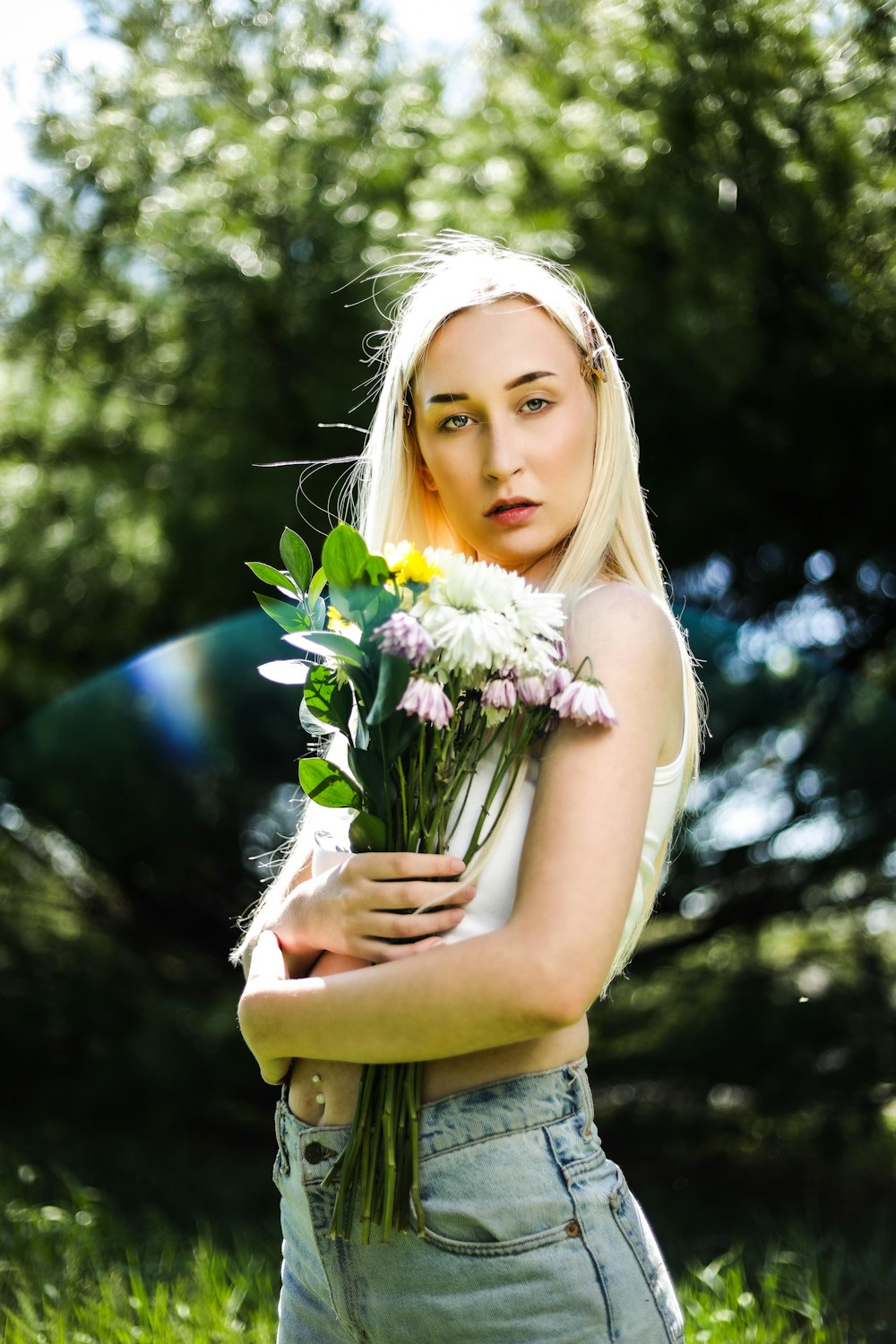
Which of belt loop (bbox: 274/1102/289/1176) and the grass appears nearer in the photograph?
belt loop (bbox: 274/1102/289/1176)

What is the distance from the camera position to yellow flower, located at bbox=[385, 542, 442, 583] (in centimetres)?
120

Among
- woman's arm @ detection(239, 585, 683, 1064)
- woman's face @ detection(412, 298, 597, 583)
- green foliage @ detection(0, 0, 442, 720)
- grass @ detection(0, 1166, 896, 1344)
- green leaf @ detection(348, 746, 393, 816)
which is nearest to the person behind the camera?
woman's arm @ detection(239, 585, 683, 1064)

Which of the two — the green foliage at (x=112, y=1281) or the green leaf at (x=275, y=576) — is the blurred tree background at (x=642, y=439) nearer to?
the green foliage at (x=112, y=1281)

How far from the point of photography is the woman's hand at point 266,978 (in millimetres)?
1286

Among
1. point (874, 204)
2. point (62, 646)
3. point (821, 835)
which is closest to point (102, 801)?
point (62, 646)

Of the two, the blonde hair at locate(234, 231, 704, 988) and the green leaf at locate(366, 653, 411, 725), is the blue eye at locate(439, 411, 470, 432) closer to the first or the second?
the blonde hair at locate(234, 231, 704, 988)

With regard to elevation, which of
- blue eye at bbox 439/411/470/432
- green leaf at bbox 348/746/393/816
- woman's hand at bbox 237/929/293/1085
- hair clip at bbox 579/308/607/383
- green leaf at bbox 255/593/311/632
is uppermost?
hair clip at bbox 579/308/607/383

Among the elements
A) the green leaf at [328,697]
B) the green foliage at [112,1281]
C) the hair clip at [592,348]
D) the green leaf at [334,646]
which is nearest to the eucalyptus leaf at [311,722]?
the green leaf at [328,697]

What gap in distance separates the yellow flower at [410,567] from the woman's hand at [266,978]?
1.45 feet

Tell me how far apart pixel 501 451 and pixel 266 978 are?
627 millimetres

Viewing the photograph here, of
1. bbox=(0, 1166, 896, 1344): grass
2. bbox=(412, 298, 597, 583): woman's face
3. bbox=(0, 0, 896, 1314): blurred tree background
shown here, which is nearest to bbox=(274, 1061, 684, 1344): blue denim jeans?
bbox=(412, 298, 597, 583): woman's face

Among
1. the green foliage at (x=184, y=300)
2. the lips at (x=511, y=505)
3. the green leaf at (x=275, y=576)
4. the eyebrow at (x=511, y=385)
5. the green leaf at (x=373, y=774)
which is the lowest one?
the green leaf at (x=373, y=774)

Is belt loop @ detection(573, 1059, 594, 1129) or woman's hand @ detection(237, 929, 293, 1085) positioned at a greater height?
woman's hand @ detection(237, 929, 293, 1085)

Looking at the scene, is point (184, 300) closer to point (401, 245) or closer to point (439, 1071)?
point (401, 245)
